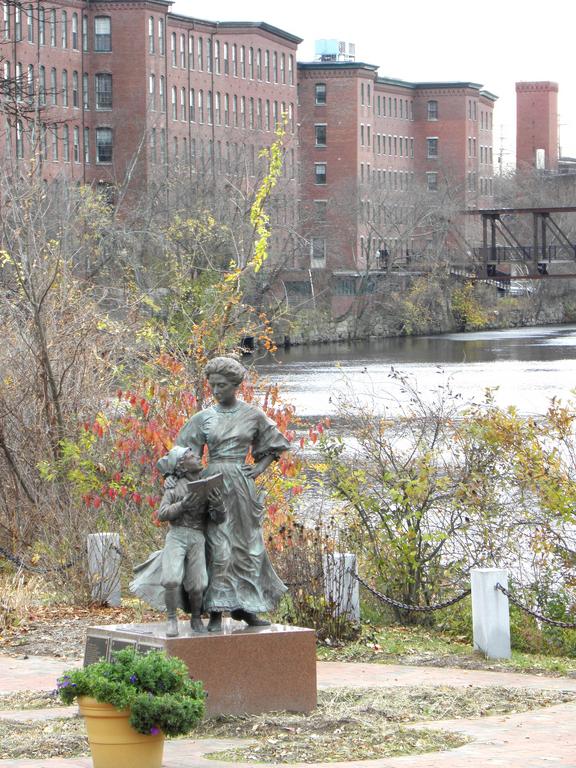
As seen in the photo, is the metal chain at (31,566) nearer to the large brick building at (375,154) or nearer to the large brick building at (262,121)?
the large brick building at (262,121)

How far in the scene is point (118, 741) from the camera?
359 inches

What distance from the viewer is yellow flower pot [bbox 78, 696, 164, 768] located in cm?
911

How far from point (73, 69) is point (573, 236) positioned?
4884cm

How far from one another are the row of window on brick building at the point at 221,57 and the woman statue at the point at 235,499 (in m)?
90.0

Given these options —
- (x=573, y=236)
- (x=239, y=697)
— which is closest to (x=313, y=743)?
(x=239, y=697)

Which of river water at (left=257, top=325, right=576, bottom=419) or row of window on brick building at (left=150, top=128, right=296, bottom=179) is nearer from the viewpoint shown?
river water at (left=257, top=325, right=576, bottom=419)

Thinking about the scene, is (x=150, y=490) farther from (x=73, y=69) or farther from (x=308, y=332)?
(x=73, y=69)

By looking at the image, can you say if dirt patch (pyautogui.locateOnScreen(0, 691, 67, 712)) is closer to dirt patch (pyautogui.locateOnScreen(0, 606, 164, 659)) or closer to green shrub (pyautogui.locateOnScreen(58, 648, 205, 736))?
dirt patch (pyautogui.locateOnScreen(0, 606, 164, 659))

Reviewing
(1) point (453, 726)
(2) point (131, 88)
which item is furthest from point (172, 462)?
(2) point (131, 88)

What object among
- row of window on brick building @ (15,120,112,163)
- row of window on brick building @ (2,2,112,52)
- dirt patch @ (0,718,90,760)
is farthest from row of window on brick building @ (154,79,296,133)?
dirt patch @ (0,718,90,760)

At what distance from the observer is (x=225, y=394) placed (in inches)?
468

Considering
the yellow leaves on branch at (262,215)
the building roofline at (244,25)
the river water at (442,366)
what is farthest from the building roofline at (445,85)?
the yellow leaves on branch at (262,215)

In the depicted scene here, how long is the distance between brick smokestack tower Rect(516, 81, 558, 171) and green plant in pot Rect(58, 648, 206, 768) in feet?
563

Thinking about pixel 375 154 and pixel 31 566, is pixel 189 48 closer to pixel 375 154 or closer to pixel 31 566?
pixel 375 154
